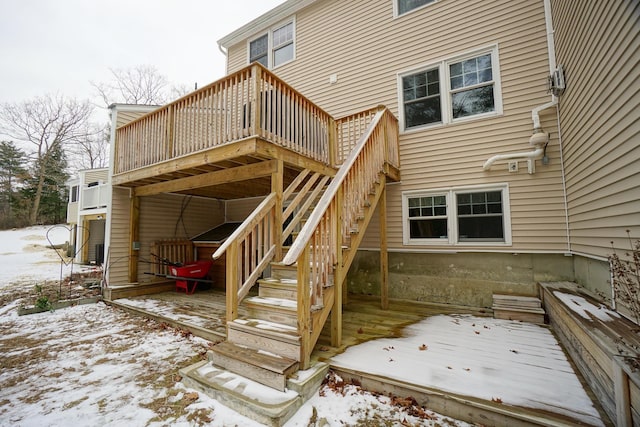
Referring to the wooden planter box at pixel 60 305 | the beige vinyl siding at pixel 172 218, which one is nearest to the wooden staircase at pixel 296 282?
the beige vinyl siding at pixel 172 218

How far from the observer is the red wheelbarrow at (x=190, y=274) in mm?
6402

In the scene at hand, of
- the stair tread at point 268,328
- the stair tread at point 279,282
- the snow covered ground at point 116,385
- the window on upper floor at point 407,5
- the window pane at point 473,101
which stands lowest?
the snow covered ground at point 116,385

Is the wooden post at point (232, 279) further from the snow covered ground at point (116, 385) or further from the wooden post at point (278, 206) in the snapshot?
the wooden post at point (278, 206)

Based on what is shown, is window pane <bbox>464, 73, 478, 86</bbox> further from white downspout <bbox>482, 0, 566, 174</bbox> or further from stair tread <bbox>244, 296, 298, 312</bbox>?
stair tread <bbox>244, 296, 298, 312</bbox>

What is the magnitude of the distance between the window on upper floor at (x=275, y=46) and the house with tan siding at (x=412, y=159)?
2.46 ft

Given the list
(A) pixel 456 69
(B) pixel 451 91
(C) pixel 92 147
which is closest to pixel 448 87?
(B) pixel 451 91

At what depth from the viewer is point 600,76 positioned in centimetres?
295

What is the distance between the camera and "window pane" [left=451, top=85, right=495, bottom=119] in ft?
17.3

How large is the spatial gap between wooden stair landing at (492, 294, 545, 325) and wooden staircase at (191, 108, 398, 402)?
8.88ft

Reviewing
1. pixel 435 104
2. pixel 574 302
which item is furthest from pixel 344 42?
pixel 574 302

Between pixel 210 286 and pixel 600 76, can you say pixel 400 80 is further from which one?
pixel 210 286

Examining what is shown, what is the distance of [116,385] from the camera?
9.39 ft

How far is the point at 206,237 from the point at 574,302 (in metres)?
7.94

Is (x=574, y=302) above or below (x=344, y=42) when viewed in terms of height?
below
